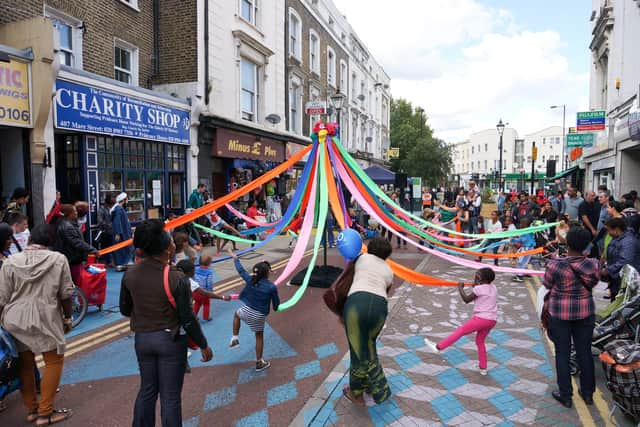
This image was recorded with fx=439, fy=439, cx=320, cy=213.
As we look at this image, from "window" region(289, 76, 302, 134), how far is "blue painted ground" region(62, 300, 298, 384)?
16142 mm

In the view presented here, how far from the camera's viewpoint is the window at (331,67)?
85.5 ft

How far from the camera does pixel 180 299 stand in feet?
10.3

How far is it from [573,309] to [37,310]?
4782 millimetres

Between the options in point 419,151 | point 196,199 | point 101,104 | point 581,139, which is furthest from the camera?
point 419,151

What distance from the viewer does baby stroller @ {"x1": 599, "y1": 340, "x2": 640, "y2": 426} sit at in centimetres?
365

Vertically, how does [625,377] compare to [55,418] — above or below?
above

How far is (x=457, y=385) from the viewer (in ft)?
15.1

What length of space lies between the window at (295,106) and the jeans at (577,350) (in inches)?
716

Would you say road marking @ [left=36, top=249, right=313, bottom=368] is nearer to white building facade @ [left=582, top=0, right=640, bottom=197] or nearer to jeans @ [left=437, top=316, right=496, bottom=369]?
jeans @ [left=437, top=316, right=496, bottom=369]

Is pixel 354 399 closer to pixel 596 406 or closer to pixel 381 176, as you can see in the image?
pixel 596 406

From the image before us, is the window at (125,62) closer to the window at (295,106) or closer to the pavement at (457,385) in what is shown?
the window at (295,106)

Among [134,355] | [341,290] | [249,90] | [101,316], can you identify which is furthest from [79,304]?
[249,90]

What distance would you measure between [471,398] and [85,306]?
217 inches

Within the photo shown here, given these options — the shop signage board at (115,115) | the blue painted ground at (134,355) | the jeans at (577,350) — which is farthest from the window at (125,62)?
the jeans at (577,350)
